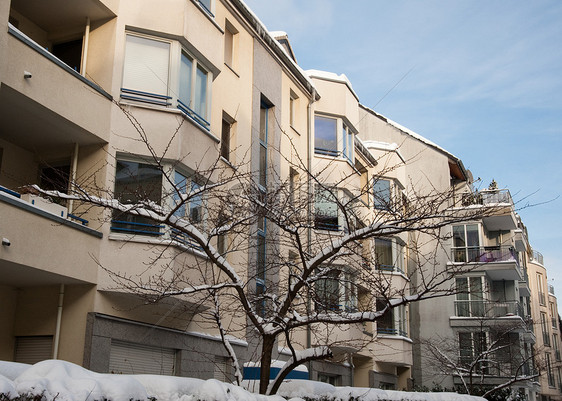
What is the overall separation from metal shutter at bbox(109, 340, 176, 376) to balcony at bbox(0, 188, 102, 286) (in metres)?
1.68

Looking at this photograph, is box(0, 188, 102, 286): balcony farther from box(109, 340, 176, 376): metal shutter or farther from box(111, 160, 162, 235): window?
box(109, 340, 176, 376): metal shutter

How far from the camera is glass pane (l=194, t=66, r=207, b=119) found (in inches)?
690

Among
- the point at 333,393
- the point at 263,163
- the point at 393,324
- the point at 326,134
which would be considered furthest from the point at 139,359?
the point at 393,324

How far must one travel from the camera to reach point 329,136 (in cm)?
2811

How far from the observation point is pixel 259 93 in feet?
72.8

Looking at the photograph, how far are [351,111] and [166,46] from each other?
1368 centimetres

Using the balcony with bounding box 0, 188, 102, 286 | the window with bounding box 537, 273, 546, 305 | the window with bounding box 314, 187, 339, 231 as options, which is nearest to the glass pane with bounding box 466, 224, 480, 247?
the window with bounding box 314, 187, 339, 231


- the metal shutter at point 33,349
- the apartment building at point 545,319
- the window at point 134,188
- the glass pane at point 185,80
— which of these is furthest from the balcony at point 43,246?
the apartment building at point 545,319

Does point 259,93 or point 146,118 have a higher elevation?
point 259,93

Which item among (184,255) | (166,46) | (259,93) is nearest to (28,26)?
(166,46)

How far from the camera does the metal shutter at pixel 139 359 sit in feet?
48.1

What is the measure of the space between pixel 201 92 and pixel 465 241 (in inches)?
1073

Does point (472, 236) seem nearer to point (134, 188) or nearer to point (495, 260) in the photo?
point (495, 260)

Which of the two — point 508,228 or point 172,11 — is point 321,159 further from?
point 508,228
